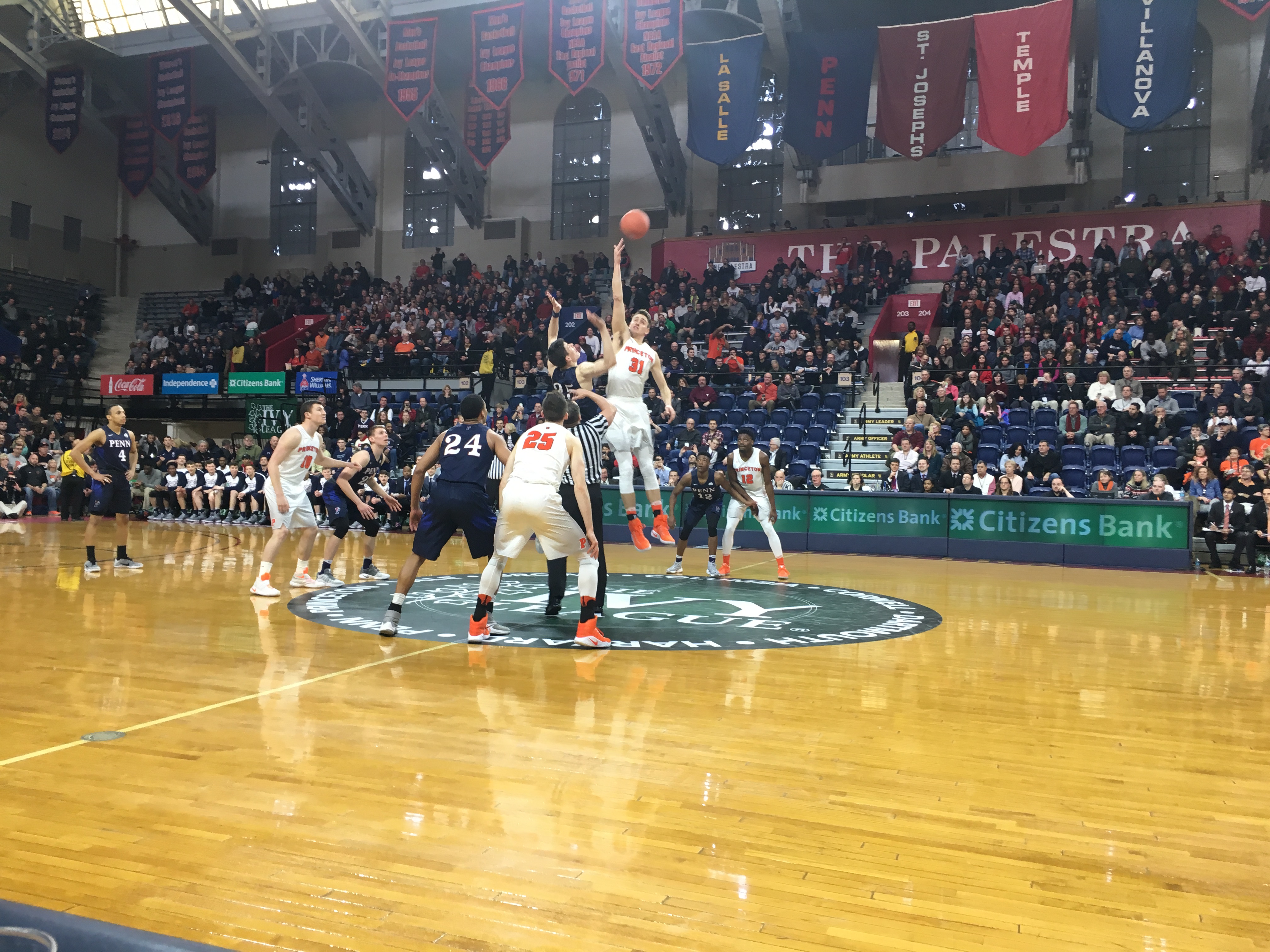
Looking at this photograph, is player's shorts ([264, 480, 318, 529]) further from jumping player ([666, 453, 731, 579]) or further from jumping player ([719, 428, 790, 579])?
jumping player ([719, 428, 790, 579])

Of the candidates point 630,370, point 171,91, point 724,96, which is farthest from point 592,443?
point 171,91

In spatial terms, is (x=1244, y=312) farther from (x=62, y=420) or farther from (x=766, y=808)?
(x=62, y=420)

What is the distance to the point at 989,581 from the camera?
1254 centimetres

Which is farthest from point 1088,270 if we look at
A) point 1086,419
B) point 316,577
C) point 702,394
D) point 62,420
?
point 62,420

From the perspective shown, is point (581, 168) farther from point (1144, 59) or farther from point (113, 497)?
point (113, 497)

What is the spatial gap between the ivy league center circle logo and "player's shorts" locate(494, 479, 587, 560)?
797 millimetres

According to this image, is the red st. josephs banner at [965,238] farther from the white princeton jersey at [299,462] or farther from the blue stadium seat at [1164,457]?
the white princeton jersey at [299,462]

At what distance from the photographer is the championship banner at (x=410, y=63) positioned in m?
25.3

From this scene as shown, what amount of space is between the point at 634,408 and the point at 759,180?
72.2ft

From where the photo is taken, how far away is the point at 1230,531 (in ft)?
48.2

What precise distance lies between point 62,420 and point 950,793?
29.9 m

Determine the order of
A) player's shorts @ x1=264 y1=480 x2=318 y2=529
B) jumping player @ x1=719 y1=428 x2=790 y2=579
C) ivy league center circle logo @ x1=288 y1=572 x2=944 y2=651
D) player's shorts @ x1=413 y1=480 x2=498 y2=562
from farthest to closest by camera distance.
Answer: jumping player @ x1=719 y1=428 x2=790 y2=579 < player's shorts @ x1=264 y1=480 x2=318 y2=529 < ivy league center circle logo @ x1=288 y1=572 x2=944 y2=651 < player's shorts @ x1=413 y1=480 x2=498 y2=562

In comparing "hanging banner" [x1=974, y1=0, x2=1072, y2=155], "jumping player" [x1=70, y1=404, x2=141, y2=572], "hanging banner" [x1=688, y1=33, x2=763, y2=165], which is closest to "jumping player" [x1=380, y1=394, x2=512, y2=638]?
"jumping player" [x1=70, y1=404, x2=141, y2=572]

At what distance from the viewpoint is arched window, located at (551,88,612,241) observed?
30656 millimetres
